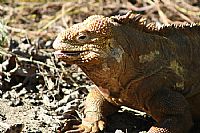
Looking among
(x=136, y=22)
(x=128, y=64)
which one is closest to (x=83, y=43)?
(x=128, y=64)

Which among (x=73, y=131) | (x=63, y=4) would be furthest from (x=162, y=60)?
(x=63, y=4)

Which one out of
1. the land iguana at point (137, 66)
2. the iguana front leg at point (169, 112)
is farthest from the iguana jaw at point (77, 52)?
the iguana front leg at point (169, 112)

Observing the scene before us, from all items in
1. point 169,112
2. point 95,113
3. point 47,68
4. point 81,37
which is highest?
point 81,37

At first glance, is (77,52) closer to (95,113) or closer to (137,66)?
(137,66)

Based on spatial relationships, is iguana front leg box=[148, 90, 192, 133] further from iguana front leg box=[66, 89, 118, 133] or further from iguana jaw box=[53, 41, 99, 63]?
iguana jaw box=[53, 41, 99, 63]

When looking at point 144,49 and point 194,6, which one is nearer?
point 144,49

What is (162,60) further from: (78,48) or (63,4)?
(63,4)
